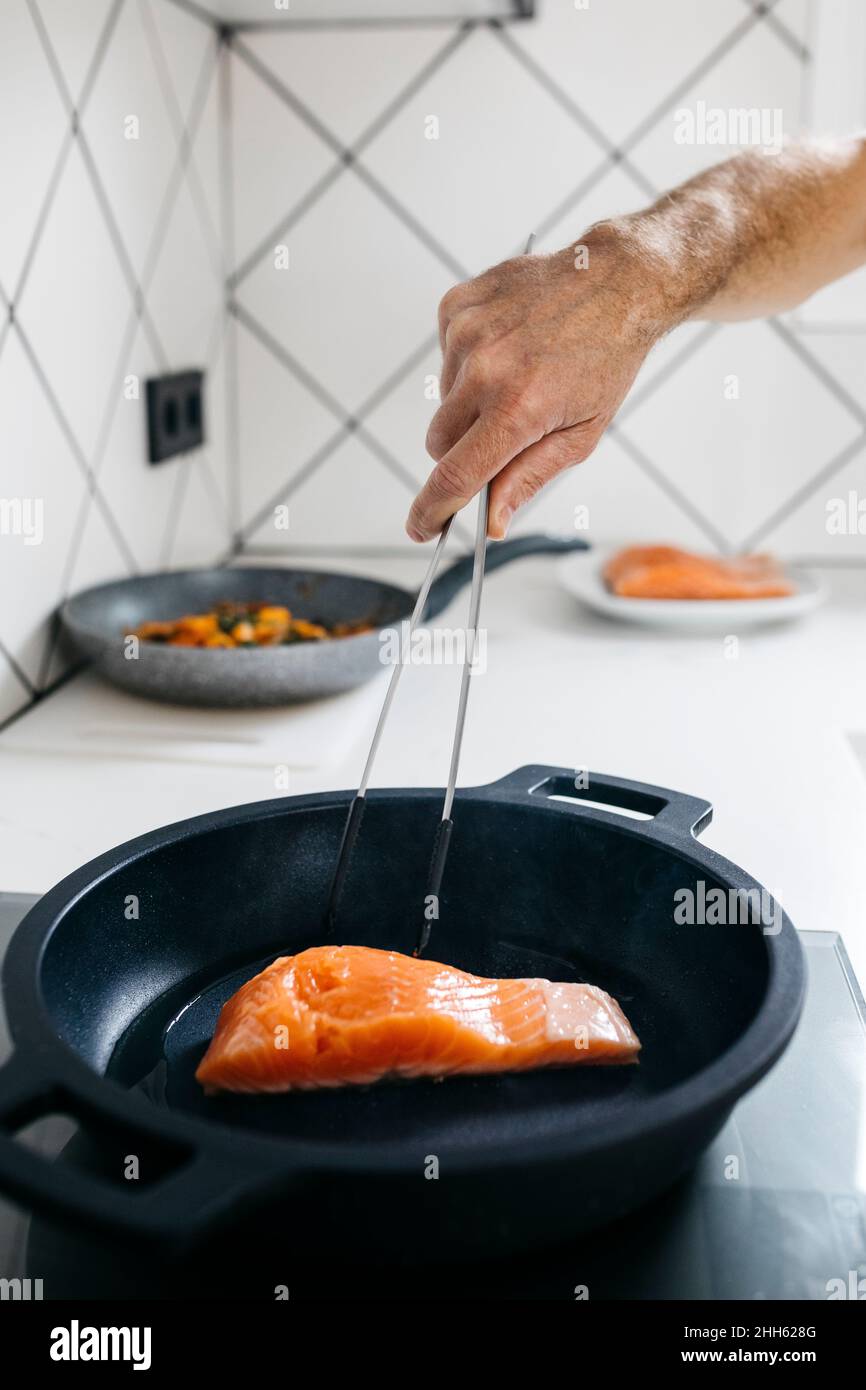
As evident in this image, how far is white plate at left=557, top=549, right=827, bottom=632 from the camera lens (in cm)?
132

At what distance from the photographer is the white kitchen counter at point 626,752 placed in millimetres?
830

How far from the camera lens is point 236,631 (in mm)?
1116

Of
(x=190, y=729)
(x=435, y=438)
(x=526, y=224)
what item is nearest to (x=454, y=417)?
(x=435, y=438)

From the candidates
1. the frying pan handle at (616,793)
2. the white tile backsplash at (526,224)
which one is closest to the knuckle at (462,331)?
the frying pan handle at (616,793)

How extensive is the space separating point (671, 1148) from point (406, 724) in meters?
0.64

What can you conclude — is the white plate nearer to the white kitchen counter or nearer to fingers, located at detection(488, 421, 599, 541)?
the white kitchen counter

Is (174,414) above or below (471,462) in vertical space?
above

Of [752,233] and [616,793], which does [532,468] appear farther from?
[752,233]

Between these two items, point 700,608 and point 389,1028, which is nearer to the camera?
point 389,1028

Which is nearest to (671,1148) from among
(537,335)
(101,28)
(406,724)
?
(537,335)

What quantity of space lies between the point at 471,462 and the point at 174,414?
80 cm

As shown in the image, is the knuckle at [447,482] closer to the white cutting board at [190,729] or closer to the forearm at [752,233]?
the forearm at [752,233]

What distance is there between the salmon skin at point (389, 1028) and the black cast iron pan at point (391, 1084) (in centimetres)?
1

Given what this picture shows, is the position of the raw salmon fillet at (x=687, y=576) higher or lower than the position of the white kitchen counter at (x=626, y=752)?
higher
